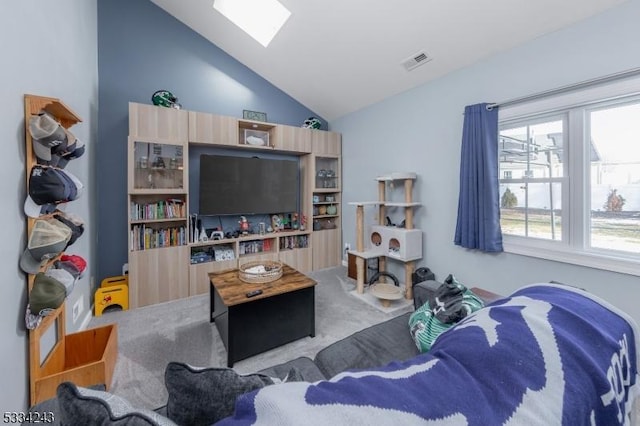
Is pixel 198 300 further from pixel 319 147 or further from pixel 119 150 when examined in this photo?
pixel 319 147

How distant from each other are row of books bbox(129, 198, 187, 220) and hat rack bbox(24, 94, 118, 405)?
1.28 meters

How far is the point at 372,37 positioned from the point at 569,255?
2.61 meters

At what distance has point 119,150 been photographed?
3.02m

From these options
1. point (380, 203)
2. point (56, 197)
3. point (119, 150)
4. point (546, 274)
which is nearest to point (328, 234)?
point (380, 203)

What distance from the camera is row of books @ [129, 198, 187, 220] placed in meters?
2.89

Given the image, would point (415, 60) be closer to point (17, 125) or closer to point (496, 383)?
point (496, 383)

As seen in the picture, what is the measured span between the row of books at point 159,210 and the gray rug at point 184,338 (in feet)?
3.23

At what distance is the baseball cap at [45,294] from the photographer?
4.26 ft

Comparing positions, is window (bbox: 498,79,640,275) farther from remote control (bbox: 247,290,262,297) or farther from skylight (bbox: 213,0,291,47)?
skylight (bbox: 213,0,291,47)

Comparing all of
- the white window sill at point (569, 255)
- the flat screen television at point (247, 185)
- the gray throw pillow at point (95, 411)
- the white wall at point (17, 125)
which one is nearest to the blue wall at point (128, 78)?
the flat screen television at point (247, 185)

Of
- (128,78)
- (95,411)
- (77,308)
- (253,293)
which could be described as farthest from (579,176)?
(128,78)

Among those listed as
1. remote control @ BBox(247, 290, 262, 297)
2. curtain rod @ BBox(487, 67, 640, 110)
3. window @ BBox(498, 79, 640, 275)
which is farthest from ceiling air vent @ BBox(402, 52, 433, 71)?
remote control @ BBox(247, 290, 262, 297)

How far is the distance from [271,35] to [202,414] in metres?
3.55

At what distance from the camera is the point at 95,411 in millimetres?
538
